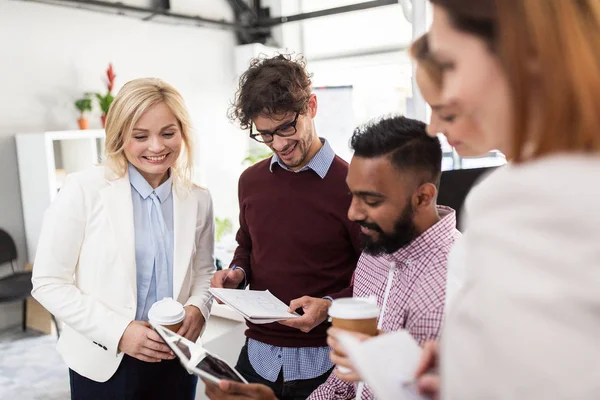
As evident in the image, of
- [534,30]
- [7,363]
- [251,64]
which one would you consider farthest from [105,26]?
[534,30]

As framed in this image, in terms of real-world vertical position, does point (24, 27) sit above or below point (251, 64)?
above

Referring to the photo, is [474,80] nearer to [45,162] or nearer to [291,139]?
[291,139]

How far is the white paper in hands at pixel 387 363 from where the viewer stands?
2.47 feet

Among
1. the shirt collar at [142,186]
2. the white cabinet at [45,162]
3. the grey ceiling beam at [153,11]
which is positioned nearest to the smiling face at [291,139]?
the shirt collar at [142,186]

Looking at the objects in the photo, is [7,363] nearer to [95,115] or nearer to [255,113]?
[95,115]

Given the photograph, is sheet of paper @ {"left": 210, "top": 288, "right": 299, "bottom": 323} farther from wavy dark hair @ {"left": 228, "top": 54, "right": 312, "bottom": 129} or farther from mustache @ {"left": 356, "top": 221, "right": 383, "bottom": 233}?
wavy dark hair @ {"left": 228, "top": 54, "right": 312, "bottom": 129}

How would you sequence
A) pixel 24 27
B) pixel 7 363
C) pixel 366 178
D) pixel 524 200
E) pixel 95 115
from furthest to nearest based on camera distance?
pixel 95 115, pixel 24 27, pixel 7 363, pixel 366 178, pixel 524 200

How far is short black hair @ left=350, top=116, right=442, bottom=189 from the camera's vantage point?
Answer: 1453 mm

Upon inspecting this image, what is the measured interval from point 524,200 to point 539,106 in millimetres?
125

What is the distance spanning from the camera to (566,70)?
578mm

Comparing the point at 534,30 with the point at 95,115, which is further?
the point at 95,115

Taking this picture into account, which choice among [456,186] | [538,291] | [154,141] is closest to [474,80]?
[538,291]

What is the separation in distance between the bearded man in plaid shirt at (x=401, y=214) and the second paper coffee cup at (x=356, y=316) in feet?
0.94

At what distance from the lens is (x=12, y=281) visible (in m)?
4.45
